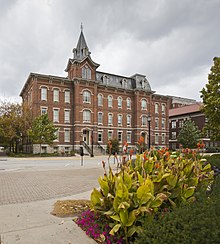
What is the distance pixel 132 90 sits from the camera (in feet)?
161

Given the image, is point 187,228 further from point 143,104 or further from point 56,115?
point 143,104

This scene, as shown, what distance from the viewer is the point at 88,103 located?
4266cm

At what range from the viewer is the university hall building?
40.0 metres

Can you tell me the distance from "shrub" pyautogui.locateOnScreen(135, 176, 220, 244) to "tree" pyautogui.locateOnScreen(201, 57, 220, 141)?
13123 millimetres

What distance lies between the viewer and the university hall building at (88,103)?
40.0 meters

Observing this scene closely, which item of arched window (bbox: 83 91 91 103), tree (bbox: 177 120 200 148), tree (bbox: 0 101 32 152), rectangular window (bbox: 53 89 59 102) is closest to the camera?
tree (bbox: 0 101 32 152)

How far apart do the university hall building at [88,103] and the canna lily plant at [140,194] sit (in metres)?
32.5

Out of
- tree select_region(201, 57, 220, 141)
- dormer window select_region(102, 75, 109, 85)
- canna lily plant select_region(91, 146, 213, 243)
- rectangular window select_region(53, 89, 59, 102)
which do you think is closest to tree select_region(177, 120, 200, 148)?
dormer window select_region(102, 75, 109, 85)

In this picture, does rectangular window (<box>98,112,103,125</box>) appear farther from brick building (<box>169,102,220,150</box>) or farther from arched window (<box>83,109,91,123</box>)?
brick building (<box>169,102,220,150</box>)

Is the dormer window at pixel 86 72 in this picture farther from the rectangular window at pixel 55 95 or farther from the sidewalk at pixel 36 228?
the sidewalk at pixel 36 228

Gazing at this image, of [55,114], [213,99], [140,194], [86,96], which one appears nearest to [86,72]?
[86,96]

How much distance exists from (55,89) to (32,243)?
38.7 m

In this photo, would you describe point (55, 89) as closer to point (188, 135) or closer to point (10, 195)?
point (188, 135)

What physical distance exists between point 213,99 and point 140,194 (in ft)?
43.5
